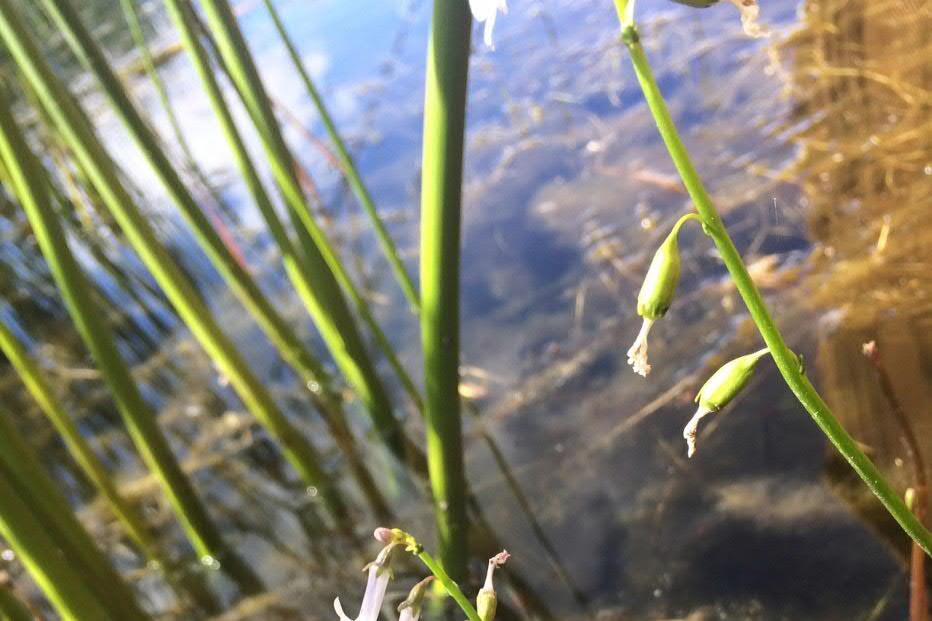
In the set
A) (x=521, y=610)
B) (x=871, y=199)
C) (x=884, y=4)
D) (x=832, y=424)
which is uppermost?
(x=832, y=424)

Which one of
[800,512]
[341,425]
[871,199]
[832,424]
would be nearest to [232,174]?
[341,425]

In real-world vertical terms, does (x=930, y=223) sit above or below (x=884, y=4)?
below

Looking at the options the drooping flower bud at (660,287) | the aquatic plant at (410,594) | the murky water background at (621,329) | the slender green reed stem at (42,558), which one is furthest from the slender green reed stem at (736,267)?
the slender green reed stem at (42,558)

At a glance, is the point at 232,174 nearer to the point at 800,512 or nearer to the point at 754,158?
the point at 754,158

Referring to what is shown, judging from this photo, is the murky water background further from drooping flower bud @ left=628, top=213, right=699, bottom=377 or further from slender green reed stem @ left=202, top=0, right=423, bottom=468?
drooping flower bud @ left=628, top=213, right=699, bottom=377

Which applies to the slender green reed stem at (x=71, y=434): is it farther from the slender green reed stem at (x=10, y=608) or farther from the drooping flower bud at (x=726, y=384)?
the drooping flower bud at (x=726, y=384)

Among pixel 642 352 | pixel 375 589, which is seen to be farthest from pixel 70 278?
pixel 642 352
